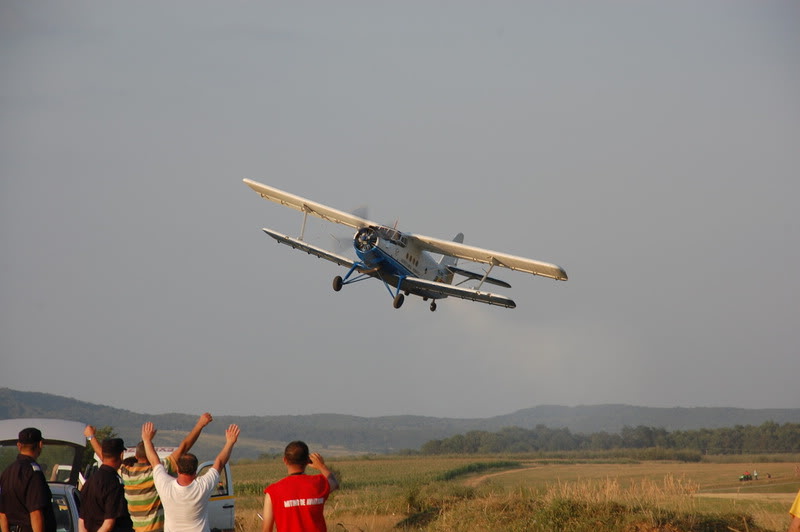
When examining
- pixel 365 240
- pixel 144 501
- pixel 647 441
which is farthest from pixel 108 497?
pixel 647 441

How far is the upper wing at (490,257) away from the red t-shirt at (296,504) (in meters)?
24.8

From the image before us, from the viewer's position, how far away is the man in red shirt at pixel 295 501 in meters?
8.32

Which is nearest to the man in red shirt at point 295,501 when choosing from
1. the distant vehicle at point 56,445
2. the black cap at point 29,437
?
the black cap at point 29,437

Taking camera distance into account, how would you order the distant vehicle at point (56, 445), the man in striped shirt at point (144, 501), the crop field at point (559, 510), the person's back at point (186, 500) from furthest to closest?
the crop field at point (559, 510) < the distant vehicle at point (56, 445) < the man in striped shirt at point (144, 501) < the person's back at point (186, 500)

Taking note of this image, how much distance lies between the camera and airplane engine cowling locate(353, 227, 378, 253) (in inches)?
1359

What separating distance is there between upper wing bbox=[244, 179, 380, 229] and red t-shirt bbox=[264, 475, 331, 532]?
96.4ft

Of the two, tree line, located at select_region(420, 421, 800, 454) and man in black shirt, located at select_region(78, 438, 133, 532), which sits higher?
tree line, located at select_region(420, 421, 800, 454)

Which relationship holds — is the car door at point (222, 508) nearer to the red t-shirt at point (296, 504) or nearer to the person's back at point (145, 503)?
the person's back at point (145, 503)

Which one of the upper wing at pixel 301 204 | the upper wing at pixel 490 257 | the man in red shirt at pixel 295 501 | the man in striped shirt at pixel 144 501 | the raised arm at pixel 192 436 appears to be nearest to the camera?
the man in red shirt at pixel 295 501

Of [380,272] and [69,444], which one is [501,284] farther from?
[69,444]

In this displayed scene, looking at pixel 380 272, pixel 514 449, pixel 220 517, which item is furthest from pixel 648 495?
pixel 514 449

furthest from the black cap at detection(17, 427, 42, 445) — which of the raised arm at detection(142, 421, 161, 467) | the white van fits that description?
the white van

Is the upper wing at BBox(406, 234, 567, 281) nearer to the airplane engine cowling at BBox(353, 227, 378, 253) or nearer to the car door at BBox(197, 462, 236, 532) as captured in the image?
the airplane engine cowling at BBox(353, 227, 378, 253)

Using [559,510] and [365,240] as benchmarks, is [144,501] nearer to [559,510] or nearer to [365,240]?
[559,510]
